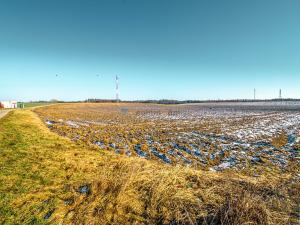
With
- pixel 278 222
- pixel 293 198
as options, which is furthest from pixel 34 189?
pixel 293 198


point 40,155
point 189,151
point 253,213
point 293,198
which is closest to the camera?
point 253,213

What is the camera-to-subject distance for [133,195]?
461cm

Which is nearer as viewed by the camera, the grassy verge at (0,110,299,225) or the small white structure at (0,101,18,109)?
the grassy verge at (0,110,299,225)

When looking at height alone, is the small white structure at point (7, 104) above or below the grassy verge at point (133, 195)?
above

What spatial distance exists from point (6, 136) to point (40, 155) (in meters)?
4.89

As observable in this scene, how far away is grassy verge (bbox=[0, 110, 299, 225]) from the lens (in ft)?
12.1

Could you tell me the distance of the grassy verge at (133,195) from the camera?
12.1 feet

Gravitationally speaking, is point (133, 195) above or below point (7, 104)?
below

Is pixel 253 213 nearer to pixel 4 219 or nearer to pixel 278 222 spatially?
pixel 278 222

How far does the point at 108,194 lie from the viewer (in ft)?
14.9

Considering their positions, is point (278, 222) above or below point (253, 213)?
below

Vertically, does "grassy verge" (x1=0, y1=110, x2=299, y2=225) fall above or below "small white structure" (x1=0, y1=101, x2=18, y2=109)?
below

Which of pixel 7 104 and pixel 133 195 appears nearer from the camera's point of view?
pixel 133 195

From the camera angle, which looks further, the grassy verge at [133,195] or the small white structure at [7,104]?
the small white structure at [7,104]
